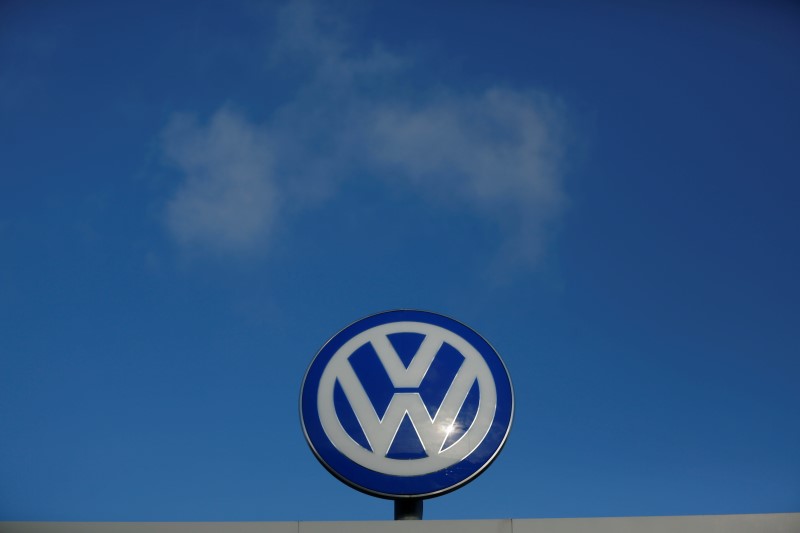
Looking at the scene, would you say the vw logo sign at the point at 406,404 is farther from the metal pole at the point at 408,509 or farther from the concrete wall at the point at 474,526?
the concrete wall at the point at 474,526

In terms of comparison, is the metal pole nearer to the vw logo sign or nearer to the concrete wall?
the vw logo sign

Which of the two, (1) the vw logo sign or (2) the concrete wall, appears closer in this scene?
(2) the concrete wall

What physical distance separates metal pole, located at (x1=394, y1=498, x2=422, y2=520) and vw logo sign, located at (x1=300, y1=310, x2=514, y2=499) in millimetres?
36

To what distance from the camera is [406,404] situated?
10.1 feet

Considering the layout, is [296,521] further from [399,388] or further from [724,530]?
[724,530]

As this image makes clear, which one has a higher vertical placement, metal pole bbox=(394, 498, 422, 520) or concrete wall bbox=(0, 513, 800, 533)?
metal pole bbox=(394, 498, 422, 520)

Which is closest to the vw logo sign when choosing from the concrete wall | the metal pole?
the metal pole

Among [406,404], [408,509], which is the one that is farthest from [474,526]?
[406,404]

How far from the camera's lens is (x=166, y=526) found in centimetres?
234

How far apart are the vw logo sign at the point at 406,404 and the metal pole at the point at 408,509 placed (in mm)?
36

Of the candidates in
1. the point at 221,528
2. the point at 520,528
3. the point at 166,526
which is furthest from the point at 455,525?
the point at 166,526

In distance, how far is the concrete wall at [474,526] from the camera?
7.61 feet

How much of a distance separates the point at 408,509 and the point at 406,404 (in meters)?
0.48

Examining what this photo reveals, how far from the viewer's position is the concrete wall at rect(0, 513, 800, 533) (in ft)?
7.61
